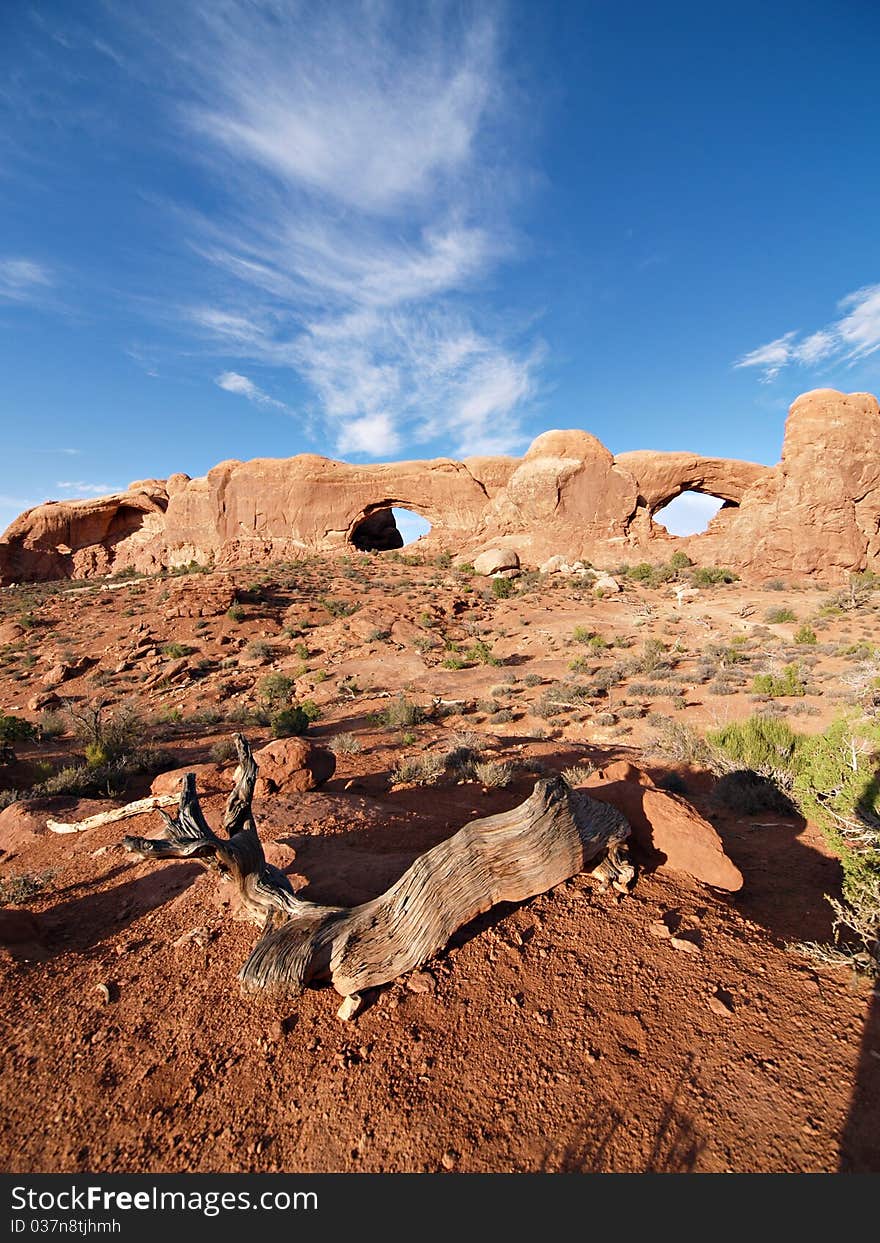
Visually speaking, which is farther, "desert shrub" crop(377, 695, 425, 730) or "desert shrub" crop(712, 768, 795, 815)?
"desert shrub" crop(377, 695, 425, 730)

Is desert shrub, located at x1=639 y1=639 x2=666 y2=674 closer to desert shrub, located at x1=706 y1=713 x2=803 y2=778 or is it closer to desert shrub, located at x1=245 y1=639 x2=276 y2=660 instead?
desert shrub, located at x1=706 y1=713 x2=803 y2=778

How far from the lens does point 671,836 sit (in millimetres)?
3713

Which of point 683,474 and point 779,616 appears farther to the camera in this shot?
point 683,474

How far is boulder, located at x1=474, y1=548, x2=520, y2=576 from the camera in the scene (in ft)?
80.2

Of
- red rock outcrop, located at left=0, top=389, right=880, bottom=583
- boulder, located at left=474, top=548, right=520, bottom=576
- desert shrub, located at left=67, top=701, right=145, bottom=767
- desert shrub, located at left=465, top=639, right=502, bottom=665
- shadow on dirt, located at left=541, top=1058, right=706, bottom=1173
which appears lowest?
shadow on dirt, located at left=541, top=1058, right=706, bottom=1173

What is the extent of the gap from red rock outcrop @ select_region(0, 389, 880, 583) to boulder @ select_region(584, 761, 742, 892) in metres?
22.1

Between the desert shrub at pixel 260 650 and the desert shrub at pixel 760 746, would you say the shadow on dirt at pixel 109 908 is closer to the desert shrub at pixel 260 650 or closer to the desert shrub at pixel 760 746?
the desert shrub at pixel 760 746

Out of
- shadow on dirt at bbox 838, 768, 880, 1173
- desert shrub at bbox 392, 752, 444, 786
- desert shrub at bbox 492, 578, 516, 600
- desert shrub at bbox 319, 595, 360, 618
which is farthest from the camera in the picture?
desert shrub at bbox 492, 578, 516, 600

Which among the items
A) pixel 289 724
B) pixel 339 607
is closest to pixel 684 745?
pixel 289 724

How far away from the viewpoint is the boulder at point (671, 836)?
141 inches

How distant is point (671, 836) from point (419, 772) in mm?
3319

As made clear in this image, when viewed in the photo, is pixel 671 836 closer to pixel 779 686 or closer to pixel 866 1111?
pixel 866 1111

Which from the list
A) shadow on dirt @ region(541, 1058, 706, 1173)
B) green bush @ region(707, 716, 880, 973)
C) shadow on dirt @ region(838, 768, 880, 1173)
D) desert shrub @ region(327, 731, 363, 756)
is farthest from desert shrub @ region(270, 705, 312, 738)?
shadow on dirt @ region(838, 768, 880, 1173)

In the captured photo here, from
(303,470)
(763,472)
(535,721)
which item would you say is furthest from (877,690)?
(303,470)
